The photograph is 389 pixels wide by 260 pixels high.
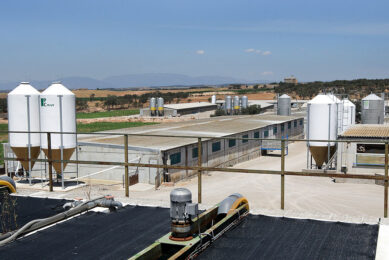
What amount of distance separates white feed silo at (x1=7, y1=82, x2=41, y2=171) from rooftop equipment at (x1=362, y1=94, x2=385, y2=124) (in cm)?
2863

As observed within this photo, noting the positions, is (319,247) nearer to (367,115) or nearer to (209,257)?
(209,257)

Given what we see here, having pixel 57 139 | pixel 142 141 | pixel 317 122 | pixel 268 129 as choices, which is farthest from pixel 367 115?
pixel 57 139

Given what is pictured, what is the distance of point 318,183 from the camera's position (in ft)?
86.7

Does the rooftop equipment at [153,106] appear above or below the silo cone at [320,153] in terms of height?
above

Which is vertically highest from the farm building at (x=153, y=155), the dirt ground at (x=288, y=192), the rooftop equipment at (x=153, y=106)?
the rooftop equipment at (x=153, y=106)

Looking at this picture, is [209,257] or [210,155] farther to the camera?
[210,155]

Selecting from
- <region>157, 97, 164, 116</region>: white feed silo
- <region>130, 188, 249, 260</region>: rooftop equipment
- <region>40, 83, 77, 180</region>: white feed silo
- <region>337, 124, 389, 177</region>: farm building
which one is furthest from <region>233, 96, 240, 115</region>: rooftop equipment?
<region>130, 188, 249, 260</region>: rooftop equipment

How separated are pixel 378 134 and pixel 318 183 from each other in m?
4.48

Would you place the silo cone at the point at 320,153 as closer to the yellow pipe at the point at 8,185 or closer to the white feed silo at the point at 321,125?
the white feed silo at the point at 321,125

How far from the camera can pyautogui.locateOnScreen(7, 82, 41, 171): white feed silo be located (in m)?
19.8

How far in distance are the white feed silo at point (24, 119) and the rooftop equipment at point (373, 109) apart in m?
28.6

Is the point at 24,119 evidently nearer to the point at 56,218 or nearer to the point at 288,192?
the point at 56,218

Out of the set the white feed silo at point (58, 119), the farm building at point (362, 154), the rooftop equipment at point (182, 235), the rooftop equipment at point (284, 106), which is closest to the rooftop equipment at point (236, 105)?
the rooftop equipment at point (284, 106)

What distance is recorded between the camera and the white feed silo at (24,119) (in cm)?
1981
